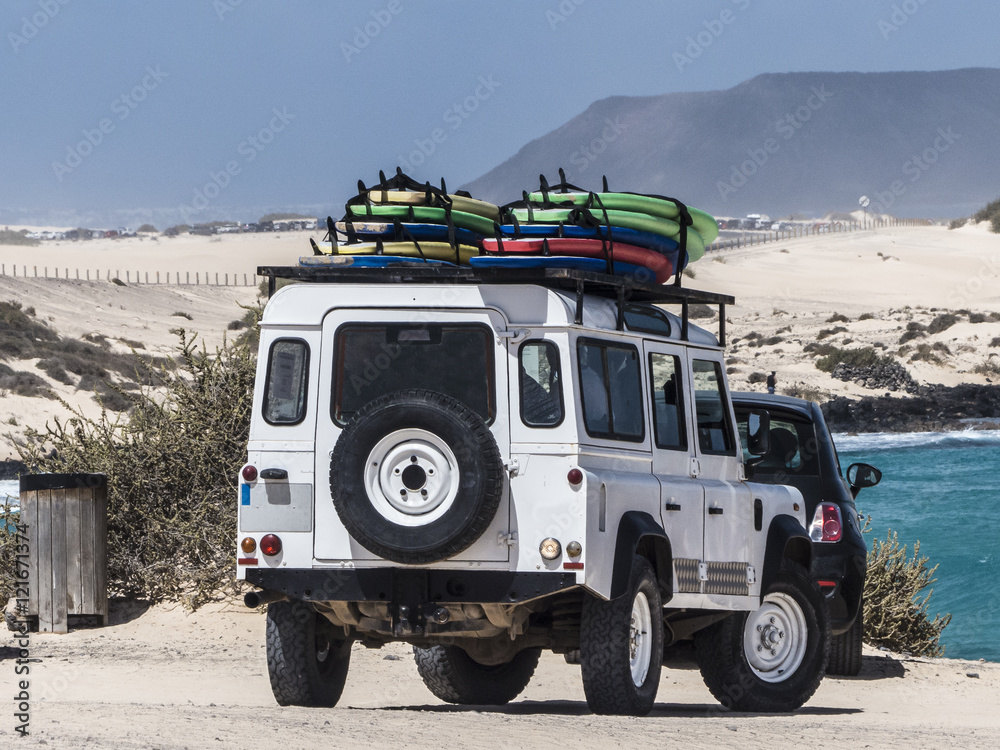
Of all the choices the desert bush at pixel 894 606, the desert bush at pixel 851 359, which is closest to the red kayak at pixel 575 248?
the desert bush at pixel 894 606

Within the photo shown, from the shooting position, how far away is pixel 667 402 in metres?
8.48

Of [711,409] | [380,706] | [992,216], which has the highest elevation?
[992,216]

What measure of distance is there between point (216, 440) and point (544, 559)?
621 cm

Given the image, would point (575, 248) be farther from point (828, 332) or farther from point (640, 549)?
point (828, 332)

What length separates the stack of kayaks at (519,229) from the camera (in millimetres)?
8031

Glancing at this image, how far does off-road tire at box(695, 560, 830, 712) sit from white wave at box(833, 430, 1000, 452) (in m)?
28.3

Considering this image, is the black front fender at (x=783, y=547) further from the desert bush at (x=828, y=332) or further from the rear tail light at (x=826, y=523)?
the desert bush at (x=828, y=332)

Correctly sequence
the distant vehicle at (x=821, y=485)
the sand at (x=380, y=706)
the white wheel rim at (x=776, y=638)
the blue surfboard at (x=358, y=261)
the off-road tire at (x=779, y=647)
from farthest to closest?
the distant vehicle at (x=821, y=485)
the white wheel rim at (x=776, y=638)
the off-road tire at (x=779, y=647)
the blue surfboard at (x=358, y=261)
the sand at (x=380, y=706)

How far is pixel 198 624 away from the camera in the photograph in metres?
12.4

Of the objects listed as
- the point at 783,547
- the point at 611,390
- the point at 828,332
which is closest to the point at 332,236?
the point at 611,390

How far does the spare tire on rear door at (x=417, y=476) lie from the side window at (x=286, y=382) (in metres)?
0.57

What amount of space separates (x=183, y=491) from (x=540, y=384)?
6.34 meters

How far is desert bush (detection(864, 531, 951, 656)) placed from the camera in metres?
13.5

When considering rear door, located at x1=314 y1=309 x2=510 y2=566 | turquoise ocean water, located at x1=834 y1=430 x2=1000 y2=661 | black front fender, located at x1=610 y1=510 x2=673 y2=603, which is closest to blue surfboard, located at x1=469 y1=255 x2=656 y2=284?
rear door, located at x1=314 y1=309 x2=510 y2=566
